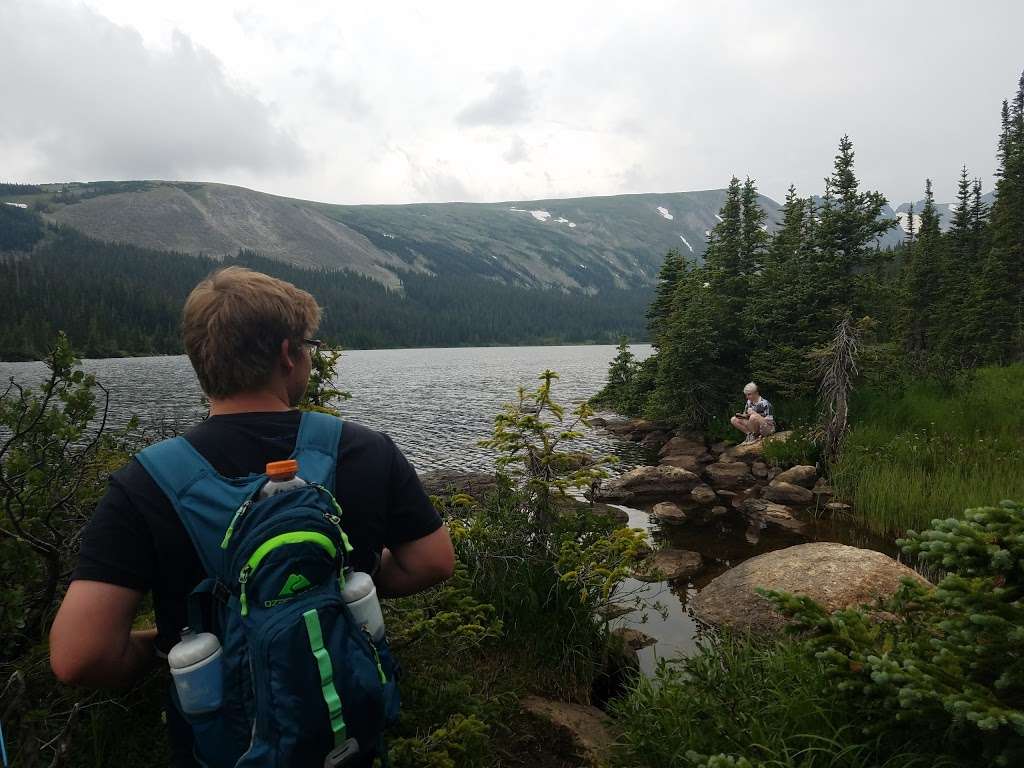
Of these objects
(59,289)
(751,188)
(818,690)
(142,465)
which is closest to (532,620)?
(818,690)

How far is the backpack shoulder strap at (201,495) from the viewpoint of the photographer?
1.83m

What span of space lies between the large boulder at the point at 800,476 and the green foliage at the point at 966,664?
11847 millimetres

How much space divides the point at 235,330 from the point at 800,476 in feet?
47.0

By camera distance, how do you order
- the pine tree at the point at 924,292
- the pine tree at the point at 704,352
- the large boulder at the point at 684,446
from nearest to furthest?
the large boulder at the point at 684,446 → the pine tree at the point at 704,352 → the pine tree at the point at 924,292

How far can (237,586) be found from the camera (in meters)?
1.81

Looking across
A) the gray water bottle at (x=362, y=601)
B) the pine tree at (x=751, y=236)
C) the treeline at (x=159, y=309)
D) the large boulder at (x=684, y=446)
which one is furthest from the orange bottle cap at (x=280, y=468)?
the treeline at (x=159, y=309)

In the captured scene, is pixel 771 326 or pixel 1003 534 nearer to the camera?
pixel 1003 534

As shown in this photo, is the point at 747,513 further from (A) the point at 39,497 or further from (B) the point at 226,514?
(B) the point at 226,514

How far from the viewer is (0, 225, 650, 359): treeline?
298 ft

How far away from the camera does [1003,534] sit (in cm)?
259

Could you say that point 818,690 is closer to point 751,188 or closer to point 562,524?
point 562,524

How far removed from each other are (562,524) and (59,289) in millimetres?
128079

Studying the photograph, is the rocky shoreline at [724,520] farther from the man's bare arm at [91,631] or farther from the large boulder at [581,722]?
the man's bare arm at [91,631]

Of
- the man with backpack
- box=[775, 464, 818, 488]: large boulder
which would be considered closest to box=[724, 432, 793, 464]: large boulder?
box=[775, 464, 818, 488]: large boulder
